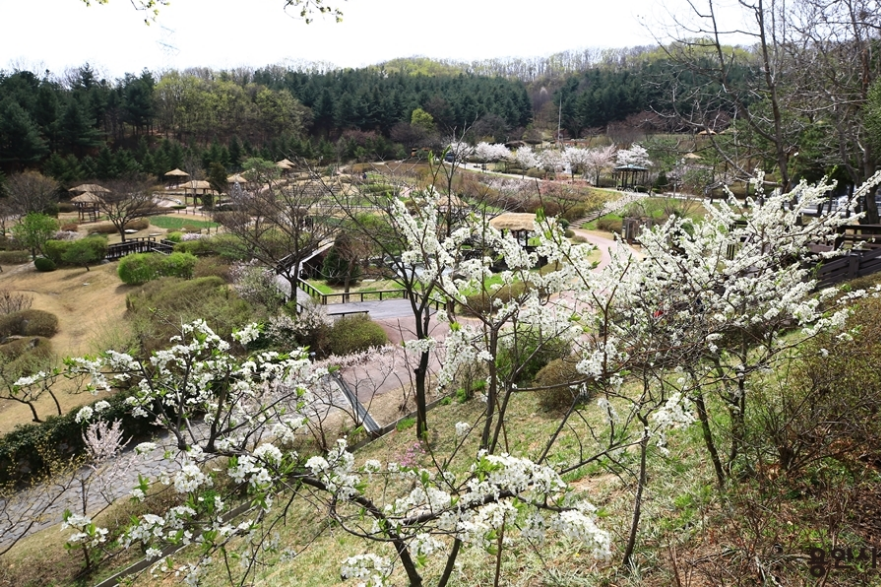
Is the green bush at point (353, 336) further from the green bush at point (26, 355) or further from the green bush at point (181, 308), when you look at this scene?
the green bush at point (26, 355)

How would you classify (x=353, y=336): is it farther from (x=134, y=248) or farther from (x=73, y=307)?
(x=134, y=248)

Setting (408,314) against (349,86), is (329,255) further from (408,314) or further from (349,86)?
(349,86)

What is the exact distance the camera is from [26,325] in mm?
17422

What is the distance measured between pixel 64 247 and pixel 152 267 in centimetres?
787

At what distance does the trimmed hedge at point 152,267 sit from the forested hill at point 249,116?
2377 cm

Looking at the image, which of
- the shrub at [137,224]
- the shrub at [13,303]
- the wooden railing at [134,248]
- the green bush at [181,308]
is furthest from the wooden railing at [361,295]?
the shrub at [137,224]

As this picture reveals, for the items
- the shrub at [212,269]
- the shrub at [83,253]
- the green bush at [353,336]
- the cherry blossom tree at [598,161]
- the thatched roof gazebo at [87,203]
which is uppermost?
the cherry blossom tree at [598,161]

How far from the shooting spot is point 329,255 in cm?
2106

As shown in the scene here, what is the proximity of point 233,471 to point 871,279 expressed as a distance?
10.7m

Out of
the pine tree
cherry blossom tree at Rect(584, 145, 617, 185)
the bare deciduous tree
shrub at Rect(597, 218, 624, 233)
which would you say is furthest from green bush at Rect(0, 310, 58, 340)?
cherry blossom tree at Rect(584, 145, 617, 185)

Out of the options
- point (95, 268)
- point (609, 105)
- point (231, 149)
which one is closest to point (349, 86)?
point (231, 149)

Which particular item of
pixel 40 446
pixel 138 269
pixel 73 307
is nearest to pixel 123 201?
pixel 138 269

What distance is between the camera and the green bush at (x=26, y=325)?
1733cm

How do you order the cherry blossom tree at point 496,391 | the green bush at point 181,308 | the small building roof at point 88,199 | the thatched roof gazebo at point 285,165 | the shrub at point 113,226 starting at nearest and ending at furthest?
1. the cherry blossom tree at point 496,391
2. the green bush at point 181,308
3. the small building roof at point 88,199
4. the shrub at point 113,226
5. the thatched roof gazebo at point 285,165
